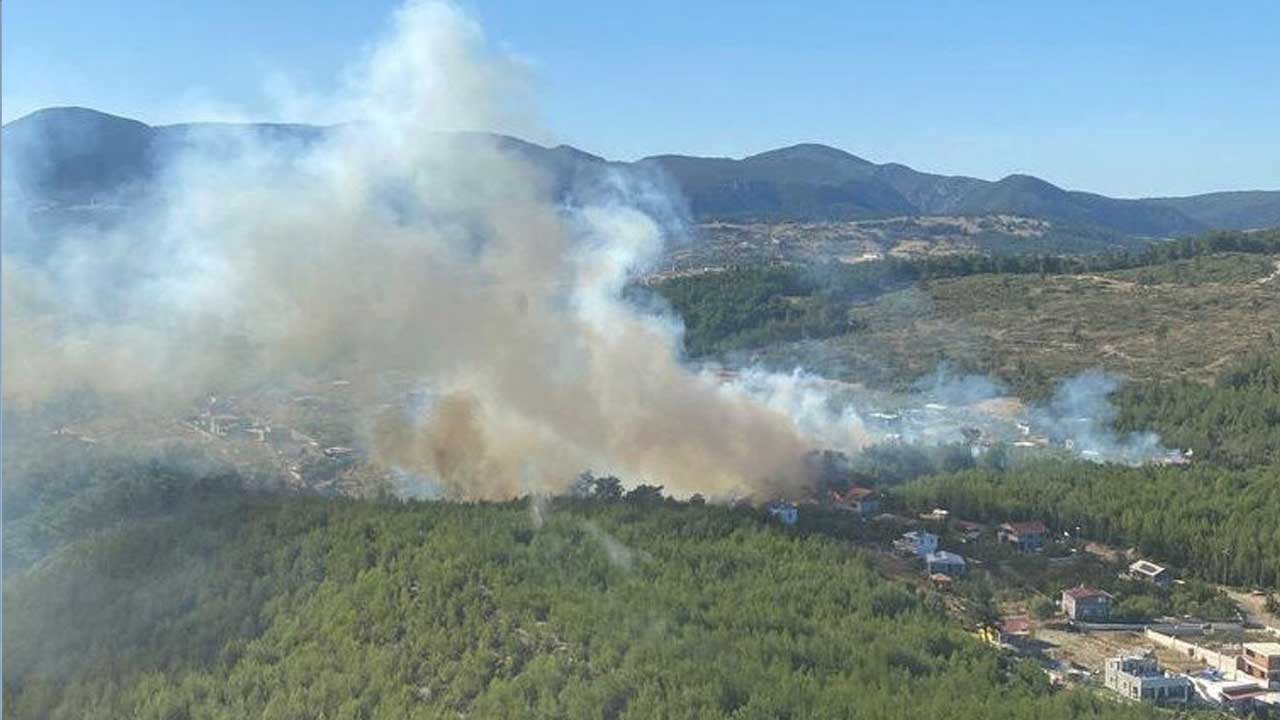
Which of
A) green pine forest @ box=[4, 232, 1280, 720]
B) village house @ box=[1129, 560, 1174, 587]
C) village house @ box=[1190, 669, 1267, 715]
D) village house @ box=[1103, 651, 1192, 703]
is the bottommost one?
village house @ box=[1129, 560, 1174, 587]

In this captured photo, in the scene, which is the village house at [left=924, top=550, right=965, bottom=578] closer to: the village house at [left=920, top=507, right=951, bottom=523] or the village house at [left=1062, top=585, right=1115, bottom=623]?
the village house at [left=1062, top=585, right=1115, bottom=623]

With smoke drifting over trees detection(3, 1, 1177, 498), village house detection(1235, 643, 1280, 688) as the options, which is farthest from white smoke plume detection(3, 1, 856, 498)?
village house detection(1235, 643, 1280, 688)

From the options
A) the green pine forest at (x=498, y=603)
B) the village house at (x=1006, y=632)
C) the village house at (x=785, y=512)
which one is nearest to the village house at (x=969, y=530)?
the green pine forest at (x=498, y=603)

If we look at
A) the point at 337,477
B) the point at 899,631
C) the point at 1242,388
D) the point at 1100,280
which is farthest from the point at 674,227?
the point at 899,631

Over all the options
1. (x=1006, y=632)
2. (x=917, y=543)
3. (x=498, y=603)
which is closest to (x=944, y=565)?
(x=917, y=543)

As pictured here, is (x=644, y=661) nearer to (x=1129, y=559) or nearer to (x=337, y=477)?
(x=1129, y=559)

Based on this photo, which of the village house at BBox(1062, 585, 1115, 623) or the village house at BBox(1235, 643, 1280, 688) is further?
the village house at BBox(1062, 585, 1115, 623)

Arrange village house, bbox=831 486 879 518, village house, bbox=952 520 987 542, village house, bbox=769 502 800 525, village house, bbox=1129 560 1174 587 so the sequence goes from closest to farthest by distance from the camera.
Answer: village house, bbox=769 502 800 525 < village house, bbox=1129 560 1174 587 < village house, bbox=952 520 987 542 < village house, bbox=831 486 879 518

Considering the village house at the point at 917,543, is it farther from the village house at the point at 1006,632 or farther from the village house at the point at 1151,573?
the village house at the point at 1151,573
